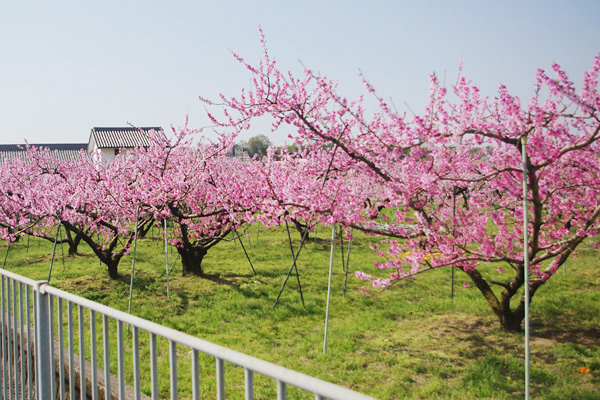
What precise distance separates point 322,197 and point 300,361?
2.37 meters

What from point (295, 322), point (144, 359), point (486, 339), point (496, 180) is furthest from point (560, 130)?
point (144, 359)

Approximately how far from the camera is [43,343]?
2793 mm

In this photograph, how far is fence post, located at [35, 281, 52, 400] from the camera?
2.75 meters

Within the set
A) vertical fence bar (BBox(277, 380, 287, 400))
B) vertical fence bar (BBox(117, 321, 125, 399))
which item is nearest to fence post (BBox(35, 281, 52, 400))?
vertical fence bar (BBox(117, 321, 125, 399))

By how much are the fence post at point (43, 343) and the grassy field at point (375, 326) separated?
204 centimetres

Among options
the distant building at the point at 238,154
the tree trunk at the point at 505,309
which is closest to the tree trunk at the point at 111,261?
the distant building at the point at 238,154

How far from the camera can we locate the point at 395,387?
464cm

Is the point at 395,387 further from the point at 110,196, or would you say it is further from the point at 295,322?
the point at 110,196

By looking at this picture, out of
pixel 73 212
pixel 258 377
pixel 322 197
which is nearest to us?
pixel 258 377

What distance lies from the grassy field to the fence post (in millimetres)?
2043

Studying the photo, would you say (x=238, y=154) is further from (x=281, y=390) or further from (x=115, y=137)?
(x=281, y=390)

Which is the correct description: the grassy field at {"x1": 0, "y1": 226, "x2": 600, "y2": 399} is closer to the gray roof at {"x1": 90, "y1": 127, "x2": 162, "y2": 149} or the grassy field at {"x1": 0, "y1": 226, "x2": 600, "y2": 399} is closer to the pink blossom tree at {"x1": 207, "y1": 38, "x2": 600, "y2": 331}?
the pink blossom tree at {"x1": 207, "y1": 38, "x2": 600, "y2": 331}

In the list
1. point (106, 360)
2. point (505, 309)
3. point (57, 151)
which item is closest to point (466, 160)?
point (505, 309)

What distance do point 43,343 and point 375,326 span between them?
4810mm
